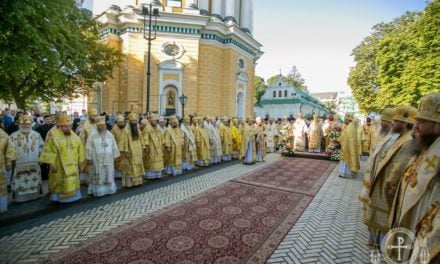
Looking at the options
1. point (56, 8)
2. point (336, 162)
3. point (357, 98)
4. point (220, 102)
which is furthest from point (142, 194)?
point (357, 98)

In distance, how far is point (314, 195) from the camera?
6.62 metres

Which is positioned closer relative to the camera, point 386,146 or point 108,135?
point 386,146

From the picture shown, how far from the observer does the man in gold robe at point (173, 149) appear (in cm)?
846

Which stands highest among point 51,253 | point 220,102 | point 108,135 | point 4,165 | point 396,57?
point 396,57

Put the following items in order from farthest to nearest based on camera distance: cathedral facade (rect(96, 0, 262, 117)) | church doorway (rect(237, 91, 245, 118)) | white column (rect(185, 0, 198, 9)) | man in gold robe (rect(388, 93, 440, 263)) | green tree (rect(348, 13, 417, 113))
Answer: green tree (rect(348, 13, 417, 113)) < church doorway (rect(237, 91, 245, 118)) < white column (rect(185, 0, 198, 9)) < cathedral facade (rect(96, 0, 262, 117)) < man in gold robe (rect(388, 93, 440, 263))

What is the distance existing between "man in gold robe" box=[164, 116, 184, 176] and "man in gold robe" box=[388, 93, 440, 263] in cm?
677

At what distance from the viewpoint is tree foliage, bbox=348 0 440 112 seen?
60.1ft

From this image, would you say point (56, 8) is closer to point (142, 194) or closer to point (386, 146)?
point (142, 194)

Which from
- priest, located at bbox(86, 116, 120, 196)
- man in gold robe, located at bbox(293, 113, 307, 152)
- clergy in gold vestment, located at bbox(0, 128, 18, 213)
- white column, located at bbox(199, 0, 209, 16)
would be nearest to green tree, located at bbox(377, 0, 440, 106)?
Result: man in gold robe, located at bbox(293, 113, 307, 152)

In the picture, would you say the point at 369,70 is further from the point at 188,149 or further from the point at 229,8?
the point at 188,149

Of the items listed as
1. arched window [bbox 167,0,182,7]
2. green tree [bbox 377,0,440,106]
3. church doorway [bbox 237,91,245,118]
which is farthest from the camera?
church doorway [bbox 237,91,245,118]

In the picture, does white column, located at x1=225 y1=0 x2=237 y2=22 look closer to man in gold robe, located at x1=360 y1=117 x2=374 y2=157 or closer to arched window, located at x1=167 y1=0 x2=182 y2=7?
arched window, located at x1=167 y1=0 x2=182 y2=7

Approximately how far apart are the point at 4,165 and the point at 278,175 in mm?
7410

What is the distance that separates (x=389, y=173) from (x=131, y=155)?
19.1 ft
